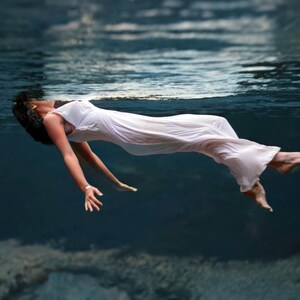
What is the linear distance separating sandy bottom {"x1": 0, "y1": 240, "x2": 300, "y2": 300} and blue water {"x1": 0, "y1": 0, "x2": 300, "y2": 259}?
41 centimetres

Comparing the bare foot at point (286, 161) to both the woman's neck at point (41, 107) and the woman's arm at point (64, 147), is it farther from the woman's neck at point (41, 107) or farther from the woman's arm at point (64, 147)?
the woman's neck at point (41, 107)

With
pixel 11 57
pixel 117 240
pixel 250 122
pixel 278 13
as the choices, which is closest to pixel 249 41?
pixel 278 13

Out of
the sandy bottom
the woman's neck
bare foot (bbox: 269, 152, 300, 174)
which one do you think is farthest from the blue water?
bare foot (bbox: 269, 152, 300, 174)

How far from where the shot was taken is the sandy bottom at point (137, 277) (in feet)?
45.4

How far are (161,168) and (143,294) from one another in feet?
13.8

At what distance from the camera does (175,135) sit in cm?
514

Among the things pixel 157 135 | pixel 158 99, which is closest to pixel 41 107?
A: pixel 157 135

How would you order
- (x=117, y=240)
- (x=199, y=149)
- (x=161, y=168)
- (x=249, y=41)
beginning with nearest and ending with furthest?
(x=199, y=149) < (x=249, y=41) < (x=117, y=240) < (x=161, y=168)

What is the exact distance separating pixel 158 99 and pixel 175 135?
14.7 ft

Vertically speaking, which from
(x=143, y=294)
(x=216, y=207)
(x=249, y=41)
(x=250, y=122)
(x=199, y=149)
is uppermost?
(x=249, y=41)

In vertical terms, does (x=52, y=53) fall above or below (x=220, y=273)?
above

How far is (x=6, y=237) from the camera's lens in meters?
15.5

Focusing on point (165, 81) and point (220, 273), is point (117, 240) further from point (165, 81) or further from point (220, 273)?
point (165, 81)

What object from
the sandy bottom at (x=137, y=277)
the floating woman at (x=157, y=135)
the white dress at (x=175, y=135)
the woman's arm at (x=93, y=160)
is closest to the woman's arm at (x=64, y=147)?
the floating woman at (x=157, y=135)
